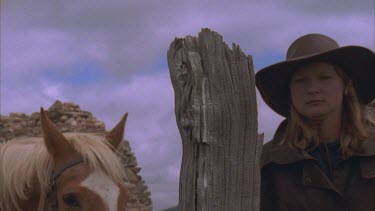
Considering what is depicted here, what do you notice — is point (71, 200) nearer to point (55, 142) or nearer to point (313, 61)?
point (55, 142)

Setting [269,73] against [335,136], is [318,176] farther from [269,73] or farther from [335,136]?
[269,73]

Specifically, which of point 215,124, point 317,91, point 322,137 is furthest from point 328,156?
point 215,124

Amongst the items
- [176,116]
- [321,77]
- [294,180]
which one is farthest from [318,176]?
[176,116]

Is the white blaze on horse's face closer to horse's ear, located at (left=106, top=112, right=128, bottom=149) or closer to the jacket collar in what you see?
horse's ear, located at (left=106, top=112, right=128, bottom=149)

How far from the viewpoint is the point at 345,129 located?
3441 millimetres

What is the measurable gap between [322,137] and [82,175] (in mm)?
1883

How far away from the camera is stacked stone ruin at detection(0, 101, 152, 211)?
614 inches

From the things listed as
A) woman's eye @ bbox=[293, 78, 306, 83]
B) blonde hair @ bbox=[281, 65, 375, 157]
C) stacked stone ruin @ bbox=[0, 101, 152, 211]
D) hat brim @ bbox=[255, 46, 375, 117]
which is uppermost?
stacked stone ruin @ bbox=[0, 101, 152, 211]

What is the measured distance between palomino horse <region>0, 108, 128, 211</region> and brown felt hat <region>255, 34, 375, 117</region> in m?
1.40

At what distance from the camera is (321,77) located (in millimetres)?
3309

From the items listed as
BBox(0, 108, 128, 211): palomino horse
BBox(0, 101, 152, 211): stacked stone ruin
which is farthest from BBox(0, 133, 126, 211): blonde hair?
BBox(0, 101, 152, 211): stacked stone ruin

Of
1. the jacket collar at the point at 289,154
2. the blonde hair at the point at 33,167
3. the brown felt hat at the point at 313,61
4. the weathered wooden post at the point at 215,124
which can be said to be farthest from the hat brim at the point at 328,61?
the blonde hair at the point at 33,167

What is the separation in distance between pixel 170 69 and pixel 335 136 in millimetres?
1272

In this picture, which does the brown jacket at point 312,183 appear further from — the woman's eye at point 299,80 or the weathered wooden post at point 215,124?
the weathered wooden post at point 215,124
